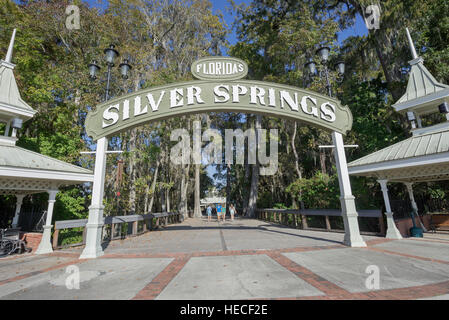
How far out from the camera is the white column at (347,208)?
687cm

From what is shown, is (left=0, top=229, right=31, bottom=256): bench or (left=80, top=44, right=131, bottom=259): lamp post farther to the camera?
(left=0, top=229, right=31, bottom=256): bench

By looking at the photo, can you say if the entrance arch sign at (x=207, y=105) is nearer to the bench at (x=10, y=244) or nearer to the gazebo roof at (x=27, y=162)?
the gazebo roof at (x=27, y=162)

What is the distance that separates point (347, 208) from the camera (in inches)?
282

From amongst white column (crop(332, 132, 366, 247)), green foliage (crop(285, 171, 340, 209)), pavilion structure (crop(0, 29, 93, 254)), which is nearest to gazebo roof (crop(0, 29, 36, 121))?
pavilion structure (crop(0, 29, 93, 254))

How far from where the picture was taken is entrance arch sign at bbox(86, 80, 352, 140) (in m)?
7.49

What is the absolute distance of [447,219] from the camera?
10.2m

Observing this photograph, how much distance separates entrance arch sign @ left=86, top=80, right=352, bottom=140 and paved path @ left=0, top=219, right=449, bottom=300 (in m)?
4.23

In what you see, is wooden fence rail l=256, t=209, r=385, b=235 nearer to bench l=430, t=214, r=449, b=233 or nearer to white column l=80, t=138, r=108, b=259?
bench l=430, t=214, r=449, b=233

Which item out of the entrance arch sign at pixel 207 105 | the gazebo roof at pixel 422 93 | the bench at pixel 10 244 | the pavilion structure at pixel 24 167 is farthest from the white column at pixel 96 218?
the gazebo roof at pixel 422 93

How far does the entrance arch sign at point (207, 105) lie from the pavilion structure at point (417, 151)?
2069mm

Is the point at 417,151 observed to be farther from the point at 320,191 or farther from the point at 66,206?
the point at 66,206

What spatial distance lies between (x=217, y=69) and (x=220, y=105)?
145cm

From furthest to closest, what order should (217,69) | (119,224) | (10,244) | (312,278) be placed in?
1. (119,224)
2. (217,69)
3. (10,244)
4. (312,278)

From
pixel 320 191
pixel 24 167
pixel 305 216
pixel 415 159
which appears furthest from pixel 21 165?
pixel 320 191
